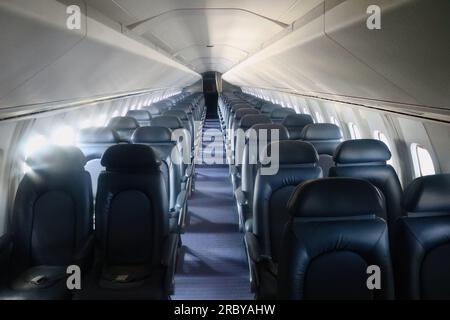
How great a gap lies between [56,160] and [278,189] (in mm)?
2110

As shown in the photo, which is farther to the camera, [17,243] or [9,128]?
[9,128]

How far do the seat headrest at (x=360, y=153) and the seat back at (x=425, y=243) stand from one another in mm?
1581

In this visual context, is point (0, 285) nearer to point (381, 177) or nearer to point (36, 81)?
point (36, 81)

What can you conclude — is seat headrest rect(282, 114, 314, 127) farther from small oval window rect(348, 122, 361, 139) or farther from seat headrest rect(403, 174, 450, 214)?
seat headrest rect(403, 174, 450, 214)

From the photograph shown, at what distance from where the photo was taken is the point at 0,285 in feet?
12.0

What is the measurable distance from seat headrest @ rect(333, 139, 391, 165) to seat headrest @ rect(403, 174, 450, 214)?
1.58 meters

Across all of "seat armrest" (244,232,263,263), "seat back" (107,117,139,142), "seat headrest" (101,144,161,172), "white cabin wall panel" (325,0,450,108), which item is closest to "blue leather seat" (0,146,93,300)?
"seat headrest" (101,144,161,172)

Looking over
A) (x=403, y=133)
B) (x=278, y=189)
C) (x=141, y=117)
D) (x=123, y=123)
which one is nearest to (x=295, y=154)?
(x=278, y=189)

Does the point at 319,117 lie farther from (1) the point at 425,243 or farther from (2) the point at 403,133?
(1) the point at 425,243

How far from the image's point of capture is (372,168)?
411 cm

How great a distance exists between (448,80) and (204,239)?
4199 millimetres

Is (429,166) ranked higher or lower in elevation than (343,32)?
lower
